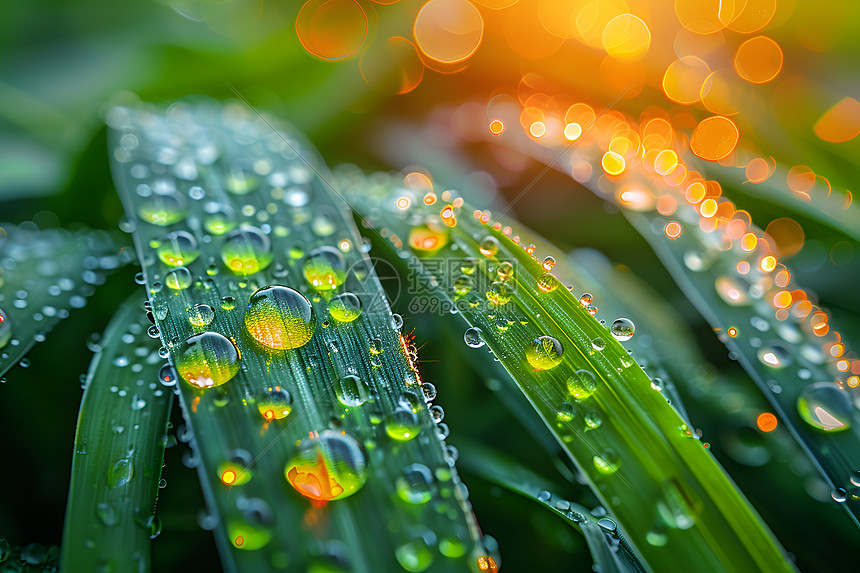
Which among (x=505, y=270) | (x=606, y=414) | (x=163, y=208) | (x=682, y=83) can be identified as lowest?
(x=606, y=414)

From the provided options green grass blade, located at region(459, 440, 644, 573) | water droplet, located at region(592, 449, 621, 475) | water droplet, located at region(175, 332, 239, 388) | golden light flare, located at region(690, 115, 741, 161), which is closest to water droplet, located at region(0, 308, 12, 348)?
water droplet, located at region(175, 332, 239, 388)

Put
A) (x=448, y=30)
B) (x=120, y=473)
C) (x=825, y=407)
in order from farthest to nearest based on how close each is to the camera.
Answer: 1. (x=448, y=30)
2. (x=825, y=407)
3. (x=120, y=473)

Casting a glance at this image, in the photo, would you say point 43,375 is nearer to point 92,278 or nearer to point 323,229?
point 92,278

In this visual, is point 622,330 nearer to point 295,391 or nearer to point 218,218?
point 295,391

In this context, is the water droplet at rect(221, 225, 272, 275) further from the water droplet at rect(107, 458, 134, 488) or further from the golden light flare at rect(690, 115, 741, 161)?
the golden light flare at rect(690, 115, 741, 161)

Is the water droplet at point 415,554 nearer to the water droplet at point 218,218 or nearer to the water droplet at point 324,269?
the water droplet at point 324,269

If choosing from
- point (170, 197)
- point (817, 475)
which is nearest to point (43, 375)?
point (170, 197)

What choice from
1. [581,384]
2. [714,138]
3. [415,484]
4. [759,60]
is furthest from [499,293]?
[759,60]

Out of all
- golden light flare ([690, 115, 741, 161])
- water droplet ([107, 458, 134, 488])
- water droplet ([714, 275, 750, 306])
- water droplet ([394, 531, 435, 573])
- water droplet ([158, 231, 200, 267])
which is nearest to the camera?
water droplet ([394, 531, 435, 573])
